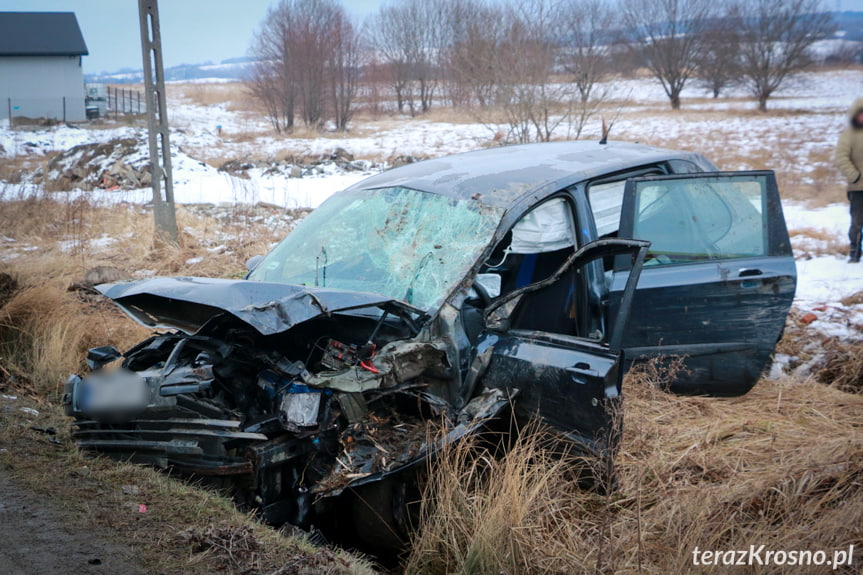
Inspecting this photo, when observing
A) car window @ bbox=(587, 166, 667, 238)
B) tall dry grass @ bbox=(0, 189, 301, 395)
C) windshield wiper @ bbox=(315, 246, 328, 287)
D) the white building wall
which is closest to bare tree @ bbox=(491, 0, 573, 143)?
tall dry grass @ bbox=(0, 189, 301, 395)

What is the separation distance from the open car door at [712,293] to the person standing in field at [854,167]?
4.01 m

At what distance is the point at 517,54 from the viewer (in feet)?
47.7

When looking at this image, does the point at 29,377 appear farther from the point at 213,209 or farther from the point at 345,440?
the point at 213,209

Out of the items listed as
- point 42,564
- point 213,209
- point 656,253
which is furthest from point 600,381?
point 213,209

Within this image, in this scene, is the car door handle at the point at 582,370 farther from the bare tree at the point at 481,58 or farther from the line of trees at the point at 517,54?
the bare tree at the point at 481,58

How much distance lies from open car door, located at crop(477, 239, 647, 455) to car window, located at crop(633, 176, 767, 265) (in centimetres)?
101

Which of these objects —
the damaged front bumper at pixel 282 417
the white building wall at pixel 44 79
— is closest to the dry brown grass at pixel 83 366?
the damaged front bumper at pixel 282 417

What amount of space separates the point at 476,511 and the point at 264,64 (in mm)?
36660

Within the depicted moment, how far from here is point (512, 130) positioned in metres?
14.6

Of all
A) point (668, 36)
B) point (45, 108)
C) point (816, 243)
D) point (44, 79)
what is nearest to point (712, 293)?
point (816, 243)

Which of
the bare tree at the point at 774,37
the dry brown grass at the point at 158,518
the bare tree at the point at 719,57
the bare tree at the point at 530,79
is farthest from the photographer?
the bare tree at the point at 719,57

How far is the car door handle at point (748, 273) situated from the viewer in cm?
371

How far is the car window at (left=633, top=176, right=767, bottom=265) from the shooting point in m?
3.92

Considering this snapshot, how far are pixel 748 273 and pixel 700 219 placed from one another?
49 centimetres
